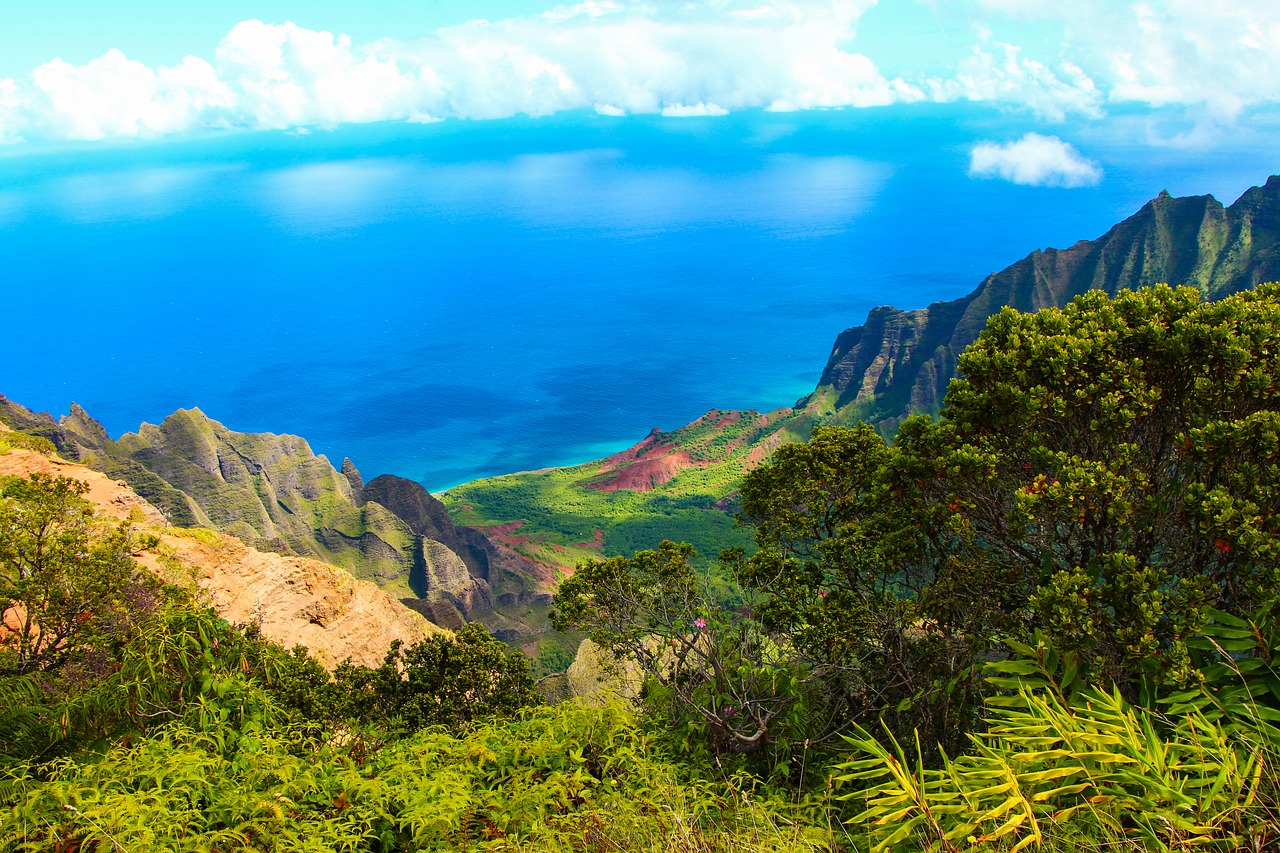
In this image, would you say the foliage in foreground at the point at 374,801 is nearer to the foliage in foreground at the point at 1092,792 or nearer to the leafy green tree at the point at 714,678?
the foliage in foreground at the point at 1092,792

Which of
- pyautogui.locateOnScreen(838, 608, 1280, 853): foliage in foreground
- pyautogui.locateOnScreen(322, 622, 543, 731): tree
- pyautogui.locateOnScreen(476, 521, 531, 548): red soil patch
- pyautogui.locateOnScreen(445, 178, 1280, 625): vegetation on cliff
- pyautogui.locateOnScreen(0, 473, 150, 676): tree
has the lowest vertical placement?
pyautogui.locateOnScreen(838, 608, 1280, 853): foliage in foreground

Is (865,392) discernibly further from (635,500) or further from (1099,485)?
(1099,485)

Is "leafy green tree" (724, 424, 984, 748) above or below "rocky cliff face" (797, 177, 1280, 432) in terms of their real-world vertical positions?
below

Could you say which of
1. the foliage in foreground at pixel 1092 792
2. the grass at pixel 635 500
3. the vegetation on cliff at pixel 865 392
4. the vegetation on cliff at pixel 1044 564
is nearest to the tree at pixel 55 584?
the vegetation on cliff at pixel 1044 564

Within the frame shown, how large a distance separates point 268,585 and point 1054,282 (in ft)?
275

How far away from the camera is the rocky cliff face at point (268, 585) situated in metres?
21.4

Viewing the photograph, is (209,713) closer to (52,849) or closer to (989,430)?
(52,849)

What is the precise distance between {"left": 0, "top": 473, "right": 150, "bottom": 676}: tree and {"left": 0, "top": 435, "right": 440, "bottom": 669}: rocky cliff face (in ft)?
20.2

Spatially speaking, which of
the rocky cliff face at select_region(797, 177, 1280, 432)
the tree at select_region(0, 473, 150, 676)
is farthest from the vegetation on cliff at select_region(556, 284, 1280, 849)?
the rocky cliff face at select_region(797, 177, 1280, 432)

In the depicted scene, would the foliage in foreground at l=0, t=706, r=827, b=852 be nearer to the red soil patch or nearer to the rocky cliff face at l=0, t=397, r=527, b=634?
the rocky cliff face at l=0, t=397, r=527, b=634

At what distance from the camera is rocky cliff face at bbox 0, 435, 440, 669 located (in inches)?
841

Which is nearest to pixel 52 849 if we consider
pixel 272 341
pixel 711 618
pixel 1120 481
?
pixel 711 618

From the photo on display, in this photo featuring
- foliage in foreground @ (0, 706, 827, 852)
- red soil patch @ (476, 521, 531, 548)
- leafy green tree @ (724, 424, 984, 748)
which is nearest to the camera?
foliage in foreground @ (0, 706, 827, 852)

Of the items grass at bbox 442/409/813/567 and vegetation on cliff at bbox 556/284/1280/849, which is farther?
grass at bbox 442/409/813/567
